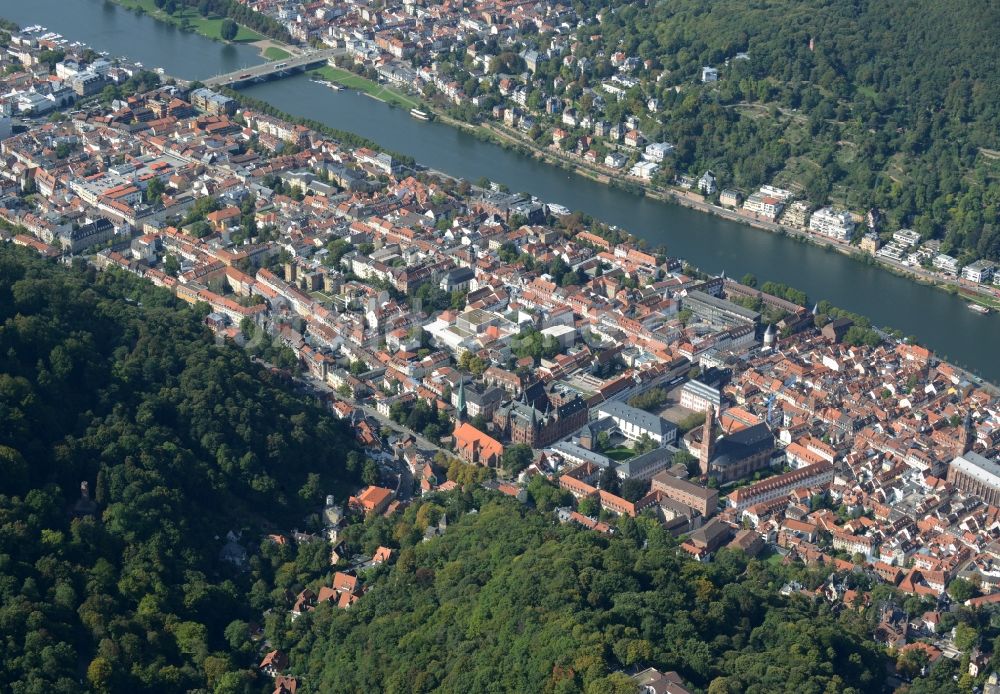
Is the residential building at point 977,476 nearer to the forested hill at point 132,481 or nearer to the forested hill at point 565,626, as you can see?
the forested hill at point 565,626

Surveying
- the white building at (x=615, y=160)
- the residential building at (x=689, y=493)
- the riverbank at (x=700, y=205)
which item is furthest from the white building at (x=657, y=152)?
the residential building at (x=689, y=493)

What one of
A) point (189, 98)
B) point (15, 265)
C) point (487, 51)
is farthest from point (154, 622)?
point (487, 51)

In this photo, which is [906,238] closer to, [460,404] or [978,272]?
[978,272]

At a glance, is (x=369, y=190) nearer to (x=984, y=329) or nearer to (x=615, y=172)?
(x=615, y=172)

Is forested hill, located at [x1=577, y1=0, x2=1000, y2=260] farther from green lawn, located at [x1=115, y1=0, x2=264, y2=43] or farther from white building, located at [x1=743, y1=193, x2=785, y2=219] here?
green lawn, located at [x1=115, y1=0, x2=264, y2=43]

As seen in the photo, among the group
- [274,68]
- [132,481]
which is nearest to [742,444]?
[132,481]

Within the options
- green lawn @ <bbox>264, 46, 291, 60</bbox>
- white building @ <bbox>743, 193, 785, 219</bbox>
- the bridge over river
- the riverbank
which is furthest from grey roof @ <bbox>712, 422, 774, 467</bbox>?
green lawn @ <bbox>264, 46, 291, 60</bbox>
